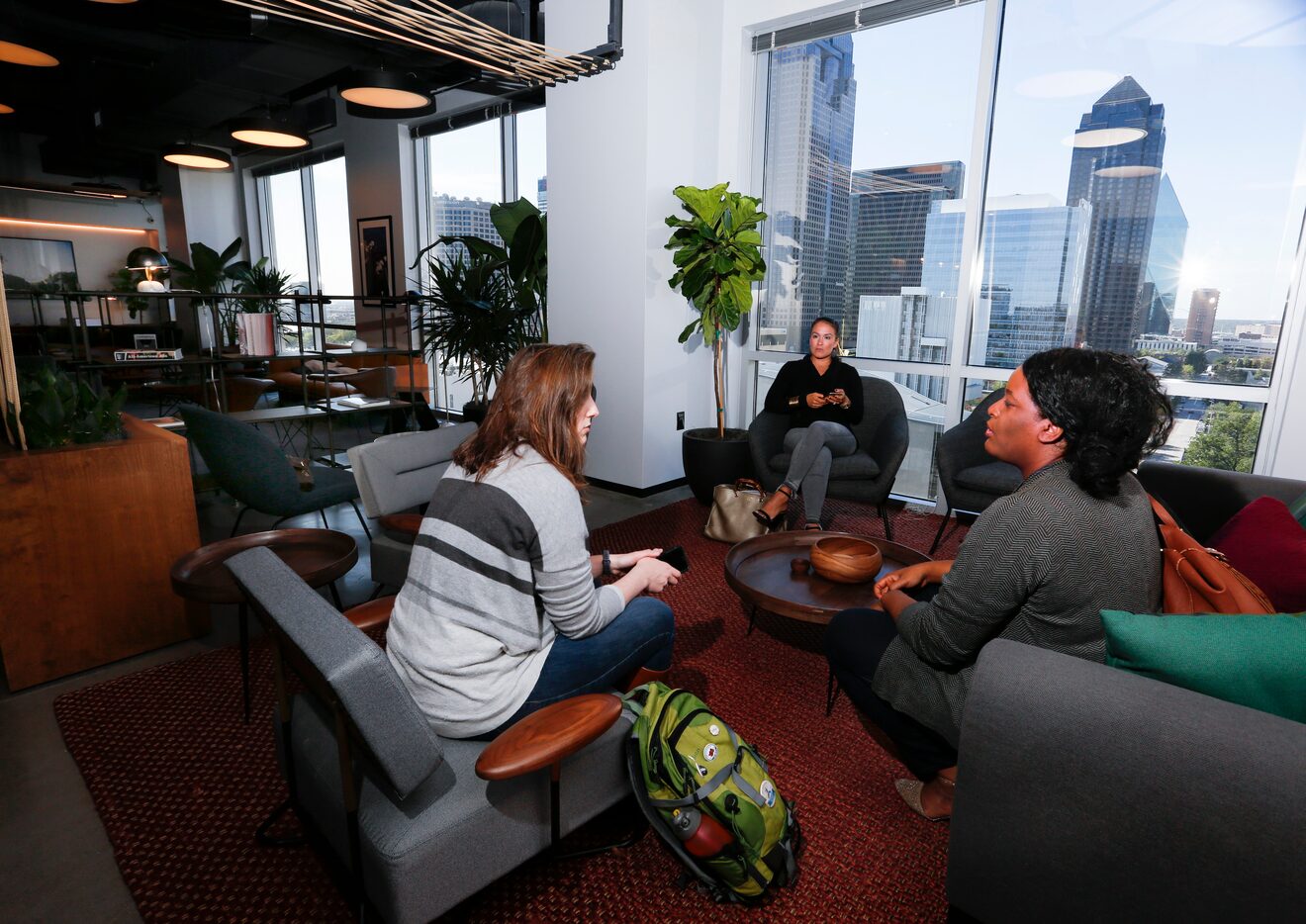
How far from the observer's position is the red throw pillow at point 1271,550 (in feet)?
5.95

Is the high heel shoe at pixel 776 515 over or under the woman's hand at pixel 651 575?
under

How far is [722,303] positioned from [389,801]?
3.74 m

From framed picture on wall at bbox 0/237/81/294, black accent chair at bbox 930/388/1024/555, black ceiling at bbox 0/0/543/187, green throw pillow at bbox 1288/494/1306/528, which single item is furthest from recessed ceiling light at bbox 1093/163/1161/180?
framed picture on wall at bbox 0/237/81/294

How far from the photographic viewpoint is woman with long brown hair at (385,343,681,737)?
152cm

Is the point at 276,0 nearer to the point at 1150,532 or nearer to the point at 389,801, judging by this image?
the point at 389,801

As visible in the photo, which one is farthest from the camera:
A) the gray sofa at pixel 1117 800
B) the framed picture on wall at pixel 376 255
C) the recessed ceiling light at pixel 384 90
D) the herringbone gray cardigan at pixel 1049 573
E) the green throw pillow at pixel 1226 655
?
the framed picture on wall at pixel 376 255

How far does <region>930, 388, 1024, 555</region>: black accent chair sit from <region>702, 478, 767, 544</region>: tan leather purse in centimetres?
99

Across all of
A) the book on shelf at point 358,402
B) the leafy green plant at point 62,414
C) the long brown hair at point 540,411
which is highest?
the long brown hair at point 540,411

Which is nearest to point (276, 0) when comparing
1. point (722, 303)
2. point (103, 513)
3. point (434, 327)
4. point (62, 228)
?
point (103, 513)

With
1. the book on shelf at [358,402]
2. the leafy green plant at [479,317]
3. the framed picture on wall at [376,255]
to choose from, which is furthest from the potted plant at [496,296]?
the framed picture on wall at [376,255]

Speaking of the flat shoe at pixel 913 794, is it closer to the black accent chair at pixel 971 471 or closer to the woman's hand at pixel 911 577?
the woman's hand at pixel 911 577

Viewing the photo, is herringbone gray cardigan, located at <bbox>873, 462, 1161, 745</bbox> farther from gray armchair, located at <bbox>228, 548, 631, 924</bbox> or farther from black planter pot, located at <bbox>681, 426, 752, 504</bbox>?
black planter pot, located at <bbox>681, 426, 752, 504</bbox>

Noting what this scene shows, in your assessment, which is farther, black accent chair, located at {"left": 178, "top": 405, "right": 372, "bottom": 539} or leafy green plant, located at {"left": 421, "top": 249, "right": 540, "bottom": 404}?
leafy green plant, located at {"left": 421, "top": 249, "right": 540, "bottom": 404}

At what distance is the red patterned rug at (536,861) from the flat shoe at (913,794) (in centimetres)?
3
